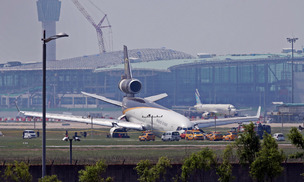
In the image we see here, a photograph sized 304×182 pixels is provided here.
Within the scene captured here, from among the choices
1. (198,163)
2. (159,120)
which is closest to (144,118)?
(159,120)

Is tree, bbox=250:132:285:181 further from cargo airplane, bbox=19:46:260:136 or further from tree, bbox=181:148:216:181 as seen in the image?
cargo airplane, bbox=19:46:260:136

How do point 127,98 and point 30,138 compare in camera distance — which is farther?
point 127,98

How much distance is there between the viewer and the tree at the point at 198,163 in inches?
2048

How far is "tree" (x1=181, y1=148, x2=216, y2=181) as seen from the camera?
52.0m

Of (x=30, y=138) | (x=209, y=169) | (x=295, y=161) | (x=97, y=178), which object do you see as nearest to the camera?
(x=97, y=178)

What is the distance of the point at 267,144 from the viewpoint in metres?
50.4

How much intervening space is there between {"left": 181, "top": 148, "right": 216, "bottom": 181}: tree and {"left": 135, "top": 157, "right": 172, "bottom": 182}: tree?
204 cm

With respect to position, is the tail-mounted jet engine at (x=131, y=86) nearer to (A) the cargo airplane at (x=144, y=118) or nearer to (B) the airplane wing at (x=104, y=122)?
(A) the cargo airplane at (x=144, y=118)

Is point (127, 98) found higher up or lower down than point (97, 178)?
higher up

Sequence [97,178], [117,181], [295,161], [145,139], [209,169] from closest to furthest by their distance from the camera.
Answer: [97,178], [209,169], [117,181], [295,161], [145,139]

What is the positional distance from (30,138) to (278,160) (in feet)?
242

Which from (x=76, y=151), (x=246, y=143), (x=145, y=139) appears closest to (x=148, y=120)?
(x=145, y=139)

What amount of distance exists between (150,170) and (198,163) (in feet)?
11.7

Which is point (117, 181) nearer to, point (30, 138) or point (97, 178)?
point (97, 178)
